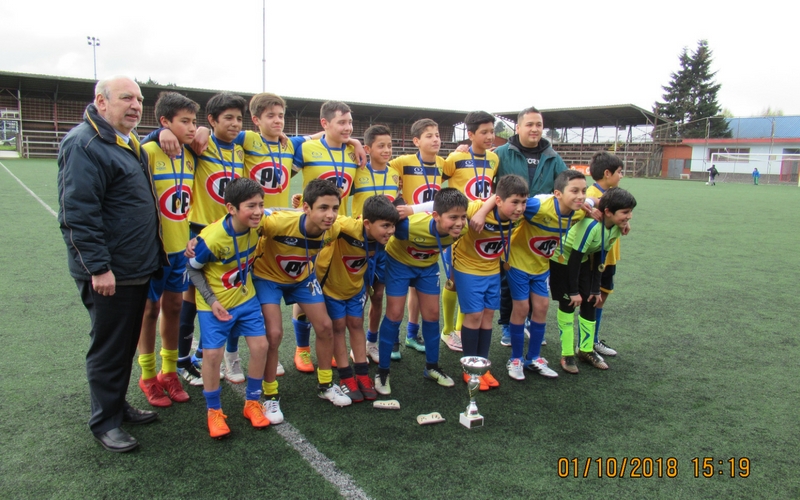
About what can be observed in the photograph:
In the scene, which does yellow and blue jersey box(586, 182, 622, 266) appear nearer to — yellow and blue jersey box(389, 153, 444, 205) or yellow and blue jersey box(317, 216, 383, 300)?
yellow and blue jersey box(389, 153, 444, 205)

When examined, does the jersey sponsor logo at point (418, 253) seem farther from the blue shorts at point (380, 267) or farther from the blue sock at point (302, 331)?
the blue sock at point (302, 331)

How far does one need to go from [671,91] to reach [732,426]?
6625 centimetres

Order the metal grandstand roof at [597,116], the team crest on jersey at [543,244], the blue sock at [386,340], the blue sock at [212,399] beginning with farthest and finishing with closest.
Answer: the metal grandstand roof at [597,116] → the team crest on jersey at [543,244] → the blue sock at [386,340] → the blue sock at [212,399]

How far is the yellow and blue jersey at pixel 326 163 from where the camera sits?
4.22 m

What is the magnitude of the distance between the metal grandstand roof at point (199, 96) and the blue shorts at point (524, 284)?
113ft

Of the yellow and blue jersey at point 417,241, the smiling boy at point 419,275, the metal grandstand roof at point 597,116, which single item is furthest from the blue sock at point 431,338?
the metal grandstand roof at point 597,116

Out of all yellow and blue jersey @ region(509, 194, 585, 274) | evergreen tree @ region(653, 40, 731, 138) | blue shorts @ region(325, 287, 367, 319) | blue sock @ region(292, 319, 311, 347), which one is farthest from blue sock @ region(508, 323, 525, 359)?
evergreen tree @ region(653, 40, 731, 138)

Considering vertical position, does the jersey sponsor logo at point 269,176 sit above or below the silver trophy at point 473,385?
above

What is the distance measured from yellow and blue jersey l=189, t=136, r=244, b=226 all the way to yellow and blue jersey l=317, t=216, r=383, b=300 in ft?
2.76

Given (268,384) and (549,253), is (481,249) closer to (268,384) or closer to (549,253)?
(549,253)

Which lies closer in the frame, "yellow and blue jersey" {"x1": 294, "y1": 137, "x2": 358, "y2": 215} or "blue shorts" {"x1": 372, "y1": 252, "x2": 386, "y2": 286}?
"blue shorts" {"x1": 372, "y1": 252, "x2": 386, "y2": 286}

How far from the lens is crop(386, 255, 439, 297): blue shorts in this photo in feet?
12.9

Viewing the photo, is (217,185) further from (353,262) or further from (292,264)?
(353,262)

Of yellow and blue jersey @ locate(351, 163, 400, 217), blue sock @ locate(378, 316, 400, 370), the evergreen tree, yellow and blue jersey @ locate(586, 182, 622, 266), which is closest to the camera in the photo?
blue sock @ locate(378, 316, 400, 370)
